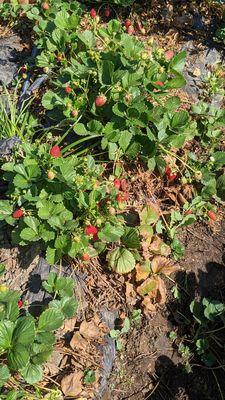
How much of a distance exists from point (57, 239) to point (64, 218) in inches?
4.8

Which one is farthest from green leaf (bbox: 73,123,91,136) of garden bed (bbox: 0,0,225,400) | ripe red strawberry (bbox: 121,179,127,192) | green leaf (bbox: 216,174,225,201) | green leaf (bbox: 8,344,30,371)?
green leaf (bbox: 8,344,30,371)

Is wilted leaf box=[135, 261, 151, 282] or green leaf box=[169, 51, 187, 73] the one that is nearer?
wilted leaf box=[135, 261, 151, 282]

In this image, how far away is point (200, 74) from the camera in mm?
3471

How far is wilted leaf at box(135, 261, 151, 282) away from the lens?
2602 millimetres

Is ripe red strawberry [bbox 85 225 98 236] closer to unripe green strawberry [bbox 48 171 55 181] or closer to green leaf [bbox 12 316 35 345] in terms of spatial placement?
unripe green strawberry [bbox 48 171 55 181]

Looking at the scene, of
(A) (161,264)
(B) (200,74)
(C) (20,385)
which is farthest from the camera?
(B) (200,74)

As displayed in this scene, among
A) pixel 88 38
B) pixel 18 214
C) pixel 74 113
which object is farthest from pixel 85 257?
pixel 88 38

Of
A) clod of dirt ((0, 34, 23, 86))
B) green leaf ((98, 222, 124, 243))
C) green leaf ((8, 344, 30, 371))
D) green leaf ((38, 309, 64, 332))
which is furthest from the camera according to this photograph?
clod of dirt ((0, 34, 23, 86))

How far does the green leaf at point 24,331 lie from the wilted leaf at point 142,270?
77cm

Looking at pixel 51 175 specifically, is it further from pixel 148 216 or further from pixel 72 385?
pixel 72 385

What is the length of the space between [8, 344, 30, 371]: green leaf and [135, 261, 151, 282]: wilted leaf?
2.71 feet

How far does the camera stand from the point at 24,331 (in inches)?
80.4

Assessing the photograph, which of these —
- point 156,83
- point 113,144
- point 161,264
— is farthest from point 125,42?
point 161,264

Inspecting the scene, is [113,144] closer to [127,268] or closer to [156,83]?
[156,83]
